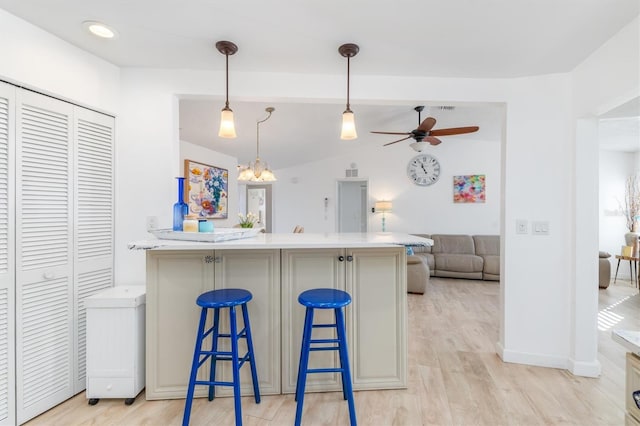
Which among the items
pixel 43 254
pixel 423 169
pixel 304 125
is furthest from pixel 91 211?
pixel 423 169

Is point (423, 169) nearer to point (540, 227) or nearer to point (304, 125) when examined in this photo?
point (304, 125)

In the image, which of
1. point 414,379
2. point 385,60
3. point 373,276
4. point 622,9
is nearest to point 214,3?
point 385,60

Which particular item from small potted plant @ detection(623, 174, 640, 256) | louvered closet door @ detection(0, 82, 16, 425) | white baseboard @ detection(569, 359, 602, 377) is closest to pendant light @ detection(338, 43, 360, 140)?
louvered closet door @ detection(0, 82, 16, 425)

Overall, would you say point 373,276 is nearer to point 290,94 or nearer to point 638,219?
point 290,94

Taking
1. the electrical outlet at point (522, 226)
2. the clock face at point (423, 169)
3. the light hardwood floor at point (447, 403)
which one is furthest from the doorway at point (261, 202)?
the electrical outlet at point (522, 226)

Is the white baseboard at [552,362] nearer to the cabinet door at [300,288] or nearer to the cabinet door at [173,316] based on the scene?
the cabinet door at [300,288]

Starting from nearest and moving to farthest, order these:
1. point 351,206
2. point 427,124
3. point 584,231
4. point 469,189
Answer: point 584,231, point 427,124, point 469,189, point 351,206

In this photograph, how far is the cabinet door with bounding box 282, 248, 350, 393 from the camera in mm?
1896

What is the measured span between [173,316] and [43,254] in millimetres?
844

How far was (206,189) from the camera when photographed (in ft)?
14.3

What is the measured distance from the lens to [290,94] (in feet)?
7.41

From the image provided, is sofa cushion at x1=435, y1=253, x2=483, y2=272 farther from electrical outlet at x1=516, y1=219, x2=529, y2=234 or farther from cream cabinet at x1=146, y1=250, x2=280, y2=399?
cream cabinet at x1=146, y1=250, x2=280, y2=399

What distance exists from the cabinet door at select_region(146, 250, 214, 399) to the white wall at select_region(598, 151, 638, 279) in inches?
263

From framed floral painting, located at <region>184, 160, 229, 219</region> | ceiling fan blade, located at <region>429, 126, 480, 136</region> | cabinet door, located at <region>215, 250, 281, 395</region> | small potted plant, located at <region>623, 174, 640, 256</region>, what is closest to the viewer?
cabinet door, located at <region>215, 250, 281, 395</region>
